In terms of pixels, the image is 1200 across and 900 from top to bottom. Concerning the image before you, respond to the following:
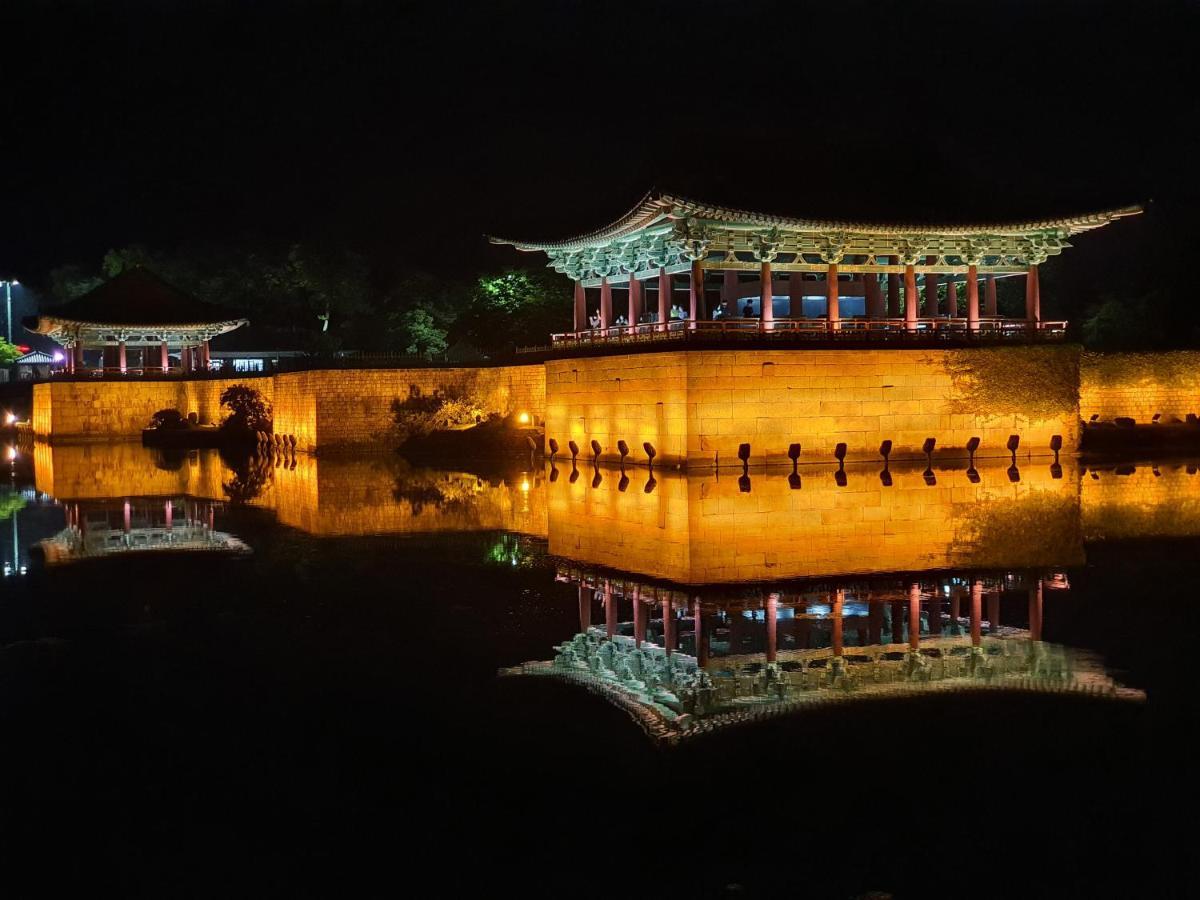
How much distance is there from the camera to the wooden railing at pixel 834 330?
28.2 metres

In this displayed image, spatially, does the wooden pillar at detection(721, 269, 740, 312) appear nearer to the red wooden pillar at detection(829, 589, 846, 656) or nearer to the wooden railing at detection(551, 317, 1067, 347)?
the wooden railing at detection(551, 317, 1067, 347)

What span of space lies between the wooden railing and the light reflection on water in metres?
3.58

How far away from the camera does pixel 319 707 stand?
27.6 ft

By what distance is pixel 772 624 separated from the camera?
11227 millimetres

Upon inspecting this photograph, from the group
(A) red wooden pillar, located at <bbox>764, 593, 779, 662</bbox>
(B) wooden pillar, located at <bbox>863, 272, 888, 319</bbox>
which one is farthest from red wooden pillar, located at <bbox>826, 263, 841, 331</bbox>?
(A) red wooden pillar, located at <bbox>764, 593, 779, 662</bbox>

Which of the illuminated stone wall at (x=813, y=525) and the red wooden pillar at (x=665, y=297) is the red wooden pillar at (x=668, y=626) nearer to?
the illuminated stone wall at (x=813, y=525)

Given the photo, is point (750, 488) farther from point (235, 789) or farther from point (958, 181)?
point (235, 789)

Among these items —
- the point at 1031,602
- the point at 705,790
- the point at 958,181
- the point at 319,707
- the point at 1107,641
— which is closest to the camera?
the point at 705,790

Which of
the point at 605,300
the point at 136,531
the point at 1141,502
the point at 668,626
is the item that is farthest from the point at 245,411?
the point at 668,626

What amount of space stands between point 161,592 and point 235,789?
7.45 meters

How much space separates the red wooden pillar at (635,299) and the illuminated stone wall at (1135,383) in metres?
13.0

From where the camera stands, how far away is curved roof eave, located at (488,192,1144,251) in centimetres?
2800

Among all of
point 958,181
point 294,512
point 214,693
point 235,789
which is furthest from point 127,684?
point 958,181

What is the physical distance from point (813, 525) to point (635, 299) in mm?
16853
